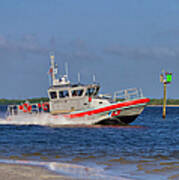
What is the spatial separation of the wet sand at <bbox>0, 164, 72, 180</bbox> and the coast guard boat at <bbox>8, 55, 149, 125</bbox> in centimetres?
2284

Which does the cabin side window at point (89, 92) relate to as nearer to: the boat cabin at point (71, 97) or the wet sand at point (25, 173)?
the boat cabin at point (71, 97)

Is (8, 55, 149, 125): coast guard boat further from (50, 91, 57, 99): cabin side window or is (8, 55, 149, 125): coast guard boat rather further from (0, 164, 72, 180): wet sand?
(0, 164, 72, 180): wet sand

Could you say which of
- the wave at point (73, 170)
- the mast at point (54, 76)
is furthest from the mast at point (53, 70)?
the wave at point (73, 170)

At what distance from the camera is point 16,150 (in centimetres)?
2250

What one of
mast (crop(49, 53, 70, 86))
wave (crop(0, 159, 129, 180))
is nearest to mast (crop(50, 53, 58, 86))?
mast (crop(49, 53, 70, 86))

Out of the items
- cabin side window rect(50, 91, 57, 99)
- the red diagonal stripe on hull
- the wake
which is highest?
cabin side window rect(50, 91, 57, 99)

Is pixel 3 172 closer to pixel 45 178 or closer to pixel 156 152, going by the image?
pixel 45 178

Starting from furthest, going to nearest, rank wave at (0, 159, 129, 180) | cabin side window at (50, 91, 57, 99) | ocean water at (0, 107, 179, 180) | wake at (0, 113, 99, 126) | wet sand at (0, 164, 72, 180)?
cabin side window at (50, 91, 57, 99) < wake at (0, 113, 99, 126) < ocean water at (0, 107, 179, 180) < wave at (0, 159, 129, 180) < wet sand at (0, 164, 72, 180)

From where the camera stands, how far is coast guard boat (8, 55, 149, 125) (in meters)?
38.4

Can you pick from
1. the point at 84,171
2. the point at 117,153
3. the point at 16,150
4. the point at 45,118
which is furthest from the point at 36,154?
the point at 45,118

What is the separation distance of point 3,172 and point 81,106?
24.7 m

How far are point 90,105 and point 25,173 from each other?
24.7 meters

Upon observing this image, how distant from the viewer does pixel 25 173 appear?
14.3 m

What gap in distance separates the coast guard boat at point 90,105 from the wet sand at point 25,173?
22843mm
